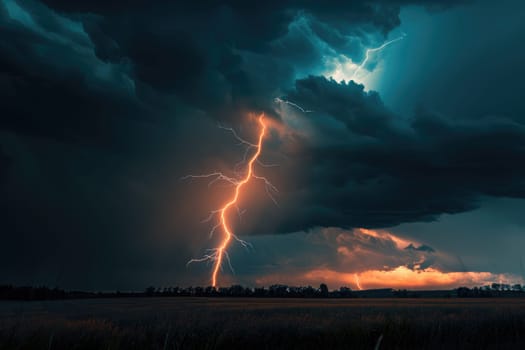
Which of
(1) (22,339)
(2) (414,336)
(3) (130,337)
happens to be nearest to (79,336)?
(3) (130,337)

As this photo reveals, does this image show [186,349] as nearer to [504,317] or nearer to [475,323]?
[475,323]

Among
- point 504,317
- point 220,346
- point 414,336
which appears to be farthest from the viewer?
point 504,317

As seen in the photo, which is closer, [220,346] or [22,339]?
[22,339]

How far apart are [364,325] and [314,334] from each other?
1.26 metres

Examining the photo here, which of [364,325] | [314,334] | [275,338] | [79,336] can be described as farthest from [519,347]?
[79,336]

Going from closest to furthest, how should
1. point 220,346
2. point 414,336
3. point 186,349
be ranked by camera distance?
1. point 186,349
2. point 220,346
3. point 414,336

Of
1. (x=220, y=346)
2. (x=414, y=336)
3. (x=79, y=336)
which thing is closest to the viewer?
(x=79, y=336)

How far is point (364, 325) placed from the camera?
10.7m

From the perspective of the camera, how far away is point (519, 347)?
9070 millimetres

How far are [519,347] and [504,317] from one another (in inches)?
223

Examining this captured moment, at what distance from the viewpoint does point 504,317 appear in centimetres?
1408

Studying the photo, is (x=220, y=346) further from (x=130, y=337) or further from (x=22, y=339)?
(x=22, y=339)

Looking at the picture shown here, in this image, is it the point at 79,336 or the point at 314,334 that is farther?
the point at 314,334

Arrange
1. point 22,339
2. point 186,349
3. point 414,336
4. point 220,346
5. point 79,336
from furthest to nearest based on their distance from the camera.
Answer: point 414,336, point 220,346, point 79,336, point 186,349, point 22,339
